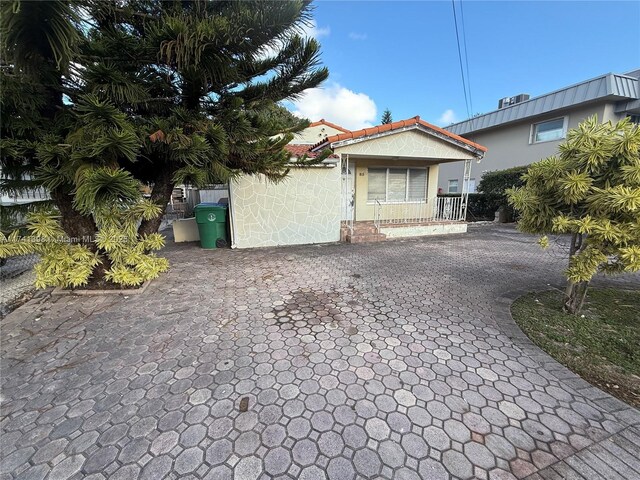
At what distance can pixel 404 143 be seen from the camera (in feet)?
28.5

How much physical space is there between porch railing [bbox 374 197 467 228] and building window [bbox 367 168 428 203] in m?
0.32

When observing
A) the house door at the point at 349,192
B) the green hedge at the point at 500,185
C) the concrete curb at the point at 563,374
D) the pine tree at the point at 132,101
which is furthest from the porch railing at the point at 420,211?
the concrete curb at the point at 563,374

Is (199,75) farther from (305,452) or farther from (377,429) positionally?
(377,429)

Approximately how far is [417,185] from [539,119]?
25.6ft

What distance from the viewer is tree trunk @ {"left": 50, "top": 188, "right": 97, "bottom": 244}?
3.95 m

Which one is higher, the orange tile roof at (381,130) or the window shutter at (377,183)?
the orange tile roof at (381,130)

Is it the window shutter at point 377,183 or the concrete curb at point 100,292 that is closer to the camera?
the concrete curb at point 100,292

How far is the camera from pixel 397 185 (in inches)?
419

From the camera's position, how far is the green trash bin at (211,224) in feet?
24.5

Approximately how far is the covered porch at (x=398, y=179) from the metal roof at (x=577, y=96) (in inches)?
222

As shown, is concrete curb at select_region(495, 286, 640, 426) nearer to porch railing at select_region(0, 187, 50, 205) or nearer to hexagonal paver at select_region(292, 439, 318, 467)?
hexagonal paver at select_region(292, 439, 318, 467)

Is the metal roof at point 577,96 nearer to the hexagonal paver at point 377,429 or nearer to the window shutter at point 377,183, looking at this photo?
the window shutter at point 377,183

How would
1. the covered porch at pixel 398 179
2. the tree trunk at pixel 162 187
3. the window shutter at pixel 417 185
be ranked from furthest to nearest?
1. the window shutter at pixel 417 185
2. the covered porch at pixel 398 179
3. the tree trunk at pixel 162 187

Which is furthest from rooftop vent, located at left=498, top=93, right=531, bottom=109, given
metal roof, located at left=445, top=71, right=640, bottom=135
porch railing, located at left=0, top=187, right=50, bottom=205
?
porch railing, located at left=0, top=187, right=50, bottom=205
